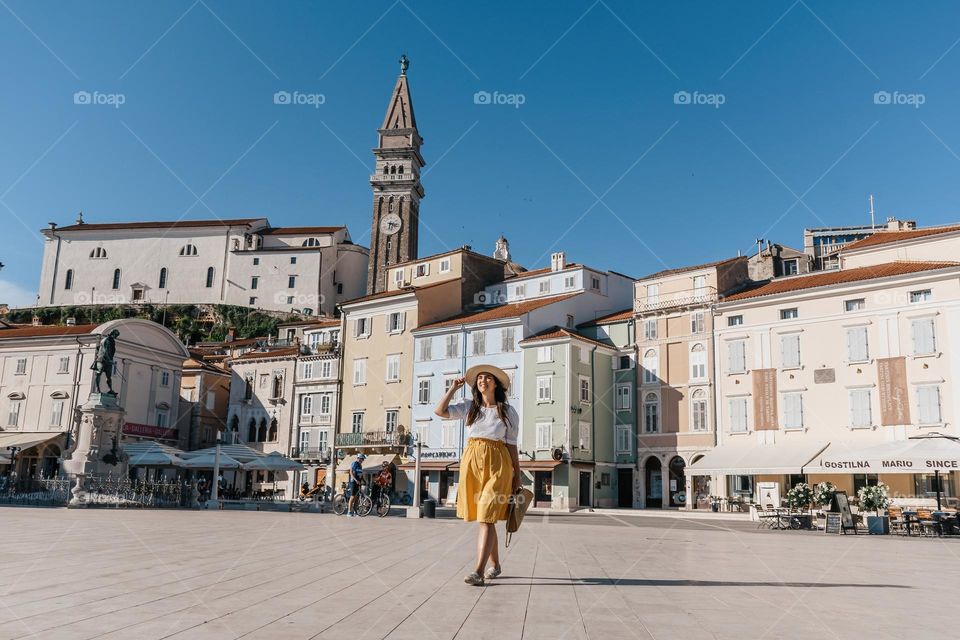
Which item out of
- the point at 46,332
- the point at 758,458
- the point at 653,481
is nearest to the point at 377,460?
the point at 653,481

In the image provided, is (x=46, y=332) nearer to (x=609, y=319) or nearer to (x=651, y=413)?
(x=609, y=319)

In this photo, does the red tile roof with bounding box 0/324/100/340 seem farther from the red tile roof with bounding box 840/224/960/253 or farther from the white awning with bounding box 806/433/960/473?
the red tile roof with bounding box 840/224/960/253

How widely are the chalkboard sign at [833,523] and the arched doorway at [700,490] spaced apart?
57.8ft

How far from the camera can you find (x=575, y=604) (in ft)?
23.1

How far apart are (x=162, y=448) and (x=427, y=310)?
2033 centimetres

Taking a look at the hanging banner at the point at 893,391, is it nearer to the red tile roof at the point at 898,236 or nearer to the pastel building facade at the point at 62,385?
the red tile roof at the point at 898,236

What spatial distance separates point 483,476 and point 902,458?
2479 cm

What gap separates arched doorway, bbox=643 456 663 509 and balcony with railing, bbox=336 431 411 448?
1501 cm

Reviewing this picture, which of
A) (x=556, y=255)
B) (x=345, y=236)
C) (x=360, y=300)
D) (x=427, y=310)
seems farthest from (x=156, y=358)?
(x=345, y=236)

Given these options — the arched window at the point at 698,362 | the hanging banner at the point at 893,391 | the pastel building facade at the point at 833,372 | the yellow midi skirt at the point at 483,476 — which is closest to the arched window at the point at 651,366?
the arched window at the point at 698,362

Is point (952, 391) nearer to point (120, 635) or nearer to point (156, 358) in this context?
point (120, 635)

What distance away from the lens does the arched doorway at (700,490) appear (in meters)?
42.7

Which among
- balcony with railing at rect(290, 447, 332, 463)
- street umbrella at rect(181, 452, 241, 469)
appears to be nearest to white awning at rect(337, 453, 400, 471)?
balcony with railing at rect(290, 447, 332, 463)

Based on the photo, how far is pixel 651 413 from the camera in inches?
1839
